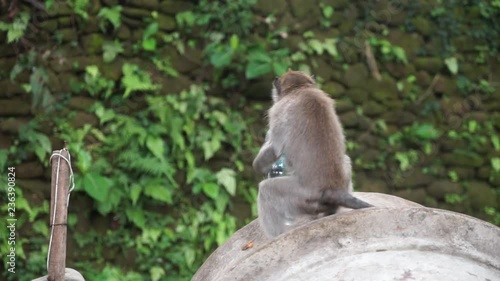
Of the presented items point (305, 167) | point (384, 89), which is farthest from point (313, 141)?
point (384, 89)

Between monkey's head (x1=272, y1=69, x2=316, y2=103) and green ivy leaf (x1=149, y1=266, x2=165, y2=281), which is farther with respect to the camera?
green ivy leaf (x1=149, y1=266, x2=165, y2=281)

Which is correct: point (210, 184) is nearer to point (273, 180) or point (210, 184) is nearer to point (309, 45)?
point (309, 45)

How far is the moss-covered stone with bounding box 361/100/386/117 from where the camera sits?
32.4 feet

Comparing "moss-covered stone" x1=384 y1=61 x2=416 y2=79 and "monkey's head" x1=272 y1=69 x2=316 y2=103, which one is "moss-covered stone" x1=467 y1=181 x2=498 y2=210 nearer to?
"moss-covered stone" x1=384 y1=61 x2=416 y2=79

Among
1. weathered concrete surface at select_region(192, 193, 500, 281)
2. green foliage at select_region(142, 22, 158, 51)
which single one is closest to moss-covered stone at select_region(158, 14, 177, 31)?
green foliage at select_region(142, 22, 158, 51)

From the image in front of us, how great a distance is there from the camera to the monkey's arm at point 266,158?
4.99 meters

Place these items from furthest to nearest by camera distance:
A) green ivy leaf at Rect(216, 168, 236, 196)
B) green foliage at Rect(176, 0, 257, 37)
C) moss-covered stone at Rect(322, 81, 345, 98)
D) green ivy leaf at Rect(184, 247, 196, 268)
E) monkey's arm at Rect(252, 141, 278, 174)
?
moss-covered stone at Rect(322, 81, 345, 98) < green foliage at Rect(176, 0, 257, 37) < green ivy leaf at Rect(216, 168, 236, 196) < green ivy leaf at Rect(184, 247, 196, 268) < monkey's arm at Rect(252, 141, 278, 174)

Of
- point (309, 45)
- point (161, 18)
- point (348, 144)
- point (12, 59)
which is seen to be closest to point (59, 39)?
point (12, 59)

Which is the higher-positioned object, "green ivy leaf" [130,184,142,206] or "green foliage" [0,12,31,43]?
"green foliage" [0,12,31,43]

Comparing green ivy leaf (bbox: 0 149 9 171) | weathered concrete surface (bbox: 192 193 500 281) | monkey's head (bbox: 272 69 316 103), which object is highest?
monkey's head (bbox: 272 69 316 103)

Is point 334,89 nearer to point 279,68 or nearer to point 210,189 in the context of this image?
point 279,68

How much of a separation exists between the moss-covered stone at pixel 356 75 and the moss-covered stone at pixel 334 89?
11 cm

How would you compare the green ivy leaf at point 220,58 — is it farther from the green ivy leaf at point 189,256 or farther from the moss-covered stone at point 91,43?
the green ivy leaf at point 189,256

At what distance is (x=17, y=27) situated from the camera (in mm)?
8133
